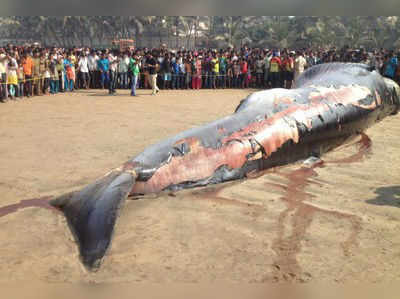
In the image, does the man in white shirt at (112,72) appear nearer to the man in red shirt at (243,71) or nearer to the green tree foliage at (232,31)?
the man in red shirt at (243,71)

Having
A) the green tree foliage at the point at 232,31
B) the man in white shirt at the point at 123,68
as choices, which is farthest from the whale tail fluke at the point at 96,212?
the green tree foliage at the point at 232,31

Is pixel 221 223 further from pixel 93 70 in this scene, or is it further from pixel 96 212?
pixel 93 70

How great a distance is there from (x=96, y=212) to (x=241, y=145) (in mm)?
2344

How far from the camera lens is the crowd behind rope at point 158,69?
670 inches

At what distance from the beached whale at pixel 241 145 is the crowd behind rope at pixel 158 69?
10634 mm

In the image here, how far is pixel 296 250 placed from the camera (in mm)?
3836

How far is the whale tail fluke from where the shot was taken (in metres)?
3.66

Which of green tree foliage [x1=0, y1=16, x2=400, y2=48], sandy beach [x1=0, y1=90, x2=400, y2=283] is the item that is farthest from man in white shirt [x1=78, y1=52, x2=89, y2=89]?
green tree foliage [x1=0, y1=16, x2=400, y2=48]

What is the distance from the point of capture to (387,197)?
516cm

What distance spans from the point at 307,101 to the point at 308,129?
0.54 meters

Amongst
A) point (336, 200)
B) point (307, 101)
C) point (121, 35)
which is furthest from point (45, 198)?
point (121, 35)

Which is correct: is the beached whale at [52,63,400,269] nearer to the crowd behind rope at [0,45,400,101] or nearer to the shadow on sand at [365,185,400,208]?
the shadow on sand at [365,185,400,208]

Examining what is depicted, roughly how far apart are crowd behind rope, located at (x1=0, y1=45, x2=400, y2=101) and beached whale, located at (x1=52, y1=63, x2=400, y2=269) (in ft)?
34.9

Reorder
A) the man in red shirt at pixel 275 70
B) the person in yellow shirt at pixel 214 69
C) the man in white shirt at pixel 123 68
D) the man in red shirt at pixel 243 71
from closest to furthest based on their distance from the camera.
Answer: the man in white shirt at pixel 123 68 → the man in red shirt at pixel 275 70 → the person in yellow shirt at pixel 214 69 → the man in red shirt at pixel 243 71
